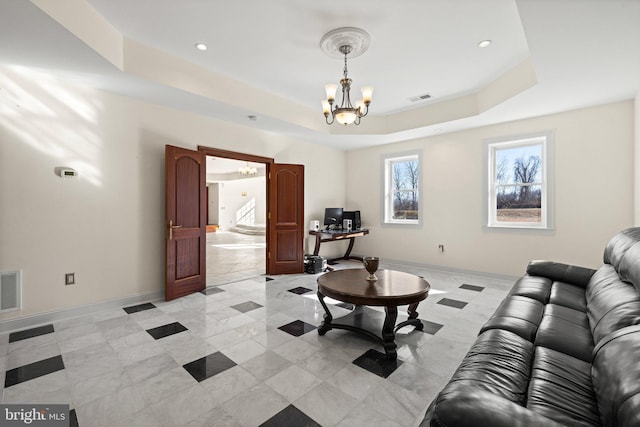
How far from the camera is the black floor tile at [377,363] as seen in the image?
2143mm

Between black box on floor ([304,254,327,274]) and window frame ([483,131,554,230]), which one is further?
black box on floor ([304,254,327,274])

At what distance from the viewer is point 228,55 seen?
3.32 metres

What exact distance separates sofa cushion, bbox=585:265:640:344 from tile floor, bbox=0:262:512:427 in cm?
97

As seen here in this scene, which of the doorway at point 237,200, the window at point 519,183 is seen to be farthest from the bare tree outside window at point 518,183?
the doorway at point 237,200

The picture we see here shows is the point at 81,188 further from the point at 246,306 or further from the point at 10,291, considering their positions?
the point at 246,306

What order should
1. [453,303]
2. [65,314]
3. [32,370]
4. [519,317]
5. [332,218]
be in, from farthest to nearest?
[332,218]
[453,303]
[65,314]
[32,370]
[519,317]

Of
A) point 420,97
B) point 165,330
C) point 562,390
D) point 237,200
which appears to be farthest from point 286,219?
point 237,200

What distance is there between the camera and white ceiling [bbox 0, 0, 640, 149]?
7.59 ft

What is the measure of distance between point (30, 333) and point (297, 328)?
2.61 m

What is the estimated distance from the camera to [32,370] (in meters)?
2.16

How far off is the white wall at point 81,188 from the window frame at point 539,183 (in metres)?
4.84

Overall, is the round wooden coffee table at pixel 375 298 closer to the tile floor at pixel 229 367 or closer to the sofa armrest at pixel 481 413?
the tile floor at pixel 229 367

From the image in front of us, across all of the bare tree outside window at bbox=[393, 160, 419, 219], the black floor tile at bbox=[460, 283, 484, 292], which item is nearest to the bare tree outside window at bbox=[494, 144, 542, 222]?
the black floor tile at bbox=[460, 283, 484, 292]

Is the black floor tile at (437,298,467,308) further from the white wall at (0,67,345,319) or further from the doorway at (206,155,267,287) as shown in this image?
the doorway at (206,155,267,287)
